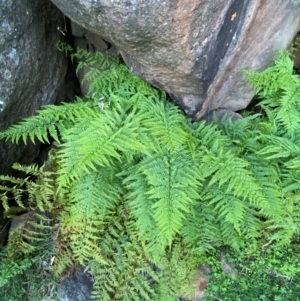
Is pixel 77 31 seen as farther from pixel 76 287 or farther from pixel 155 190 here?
pixel 76 287

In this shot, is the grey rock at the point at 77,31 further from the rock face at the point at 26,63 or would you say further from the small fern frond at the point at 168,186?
the small fern frond at the point at 168,186

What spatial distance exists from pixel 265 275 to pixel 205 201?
33.3 inches

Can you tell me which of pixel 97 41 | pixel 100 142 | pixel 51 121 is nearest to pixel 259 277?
pixel 100 142

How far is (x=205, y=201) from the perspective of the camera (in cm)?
346

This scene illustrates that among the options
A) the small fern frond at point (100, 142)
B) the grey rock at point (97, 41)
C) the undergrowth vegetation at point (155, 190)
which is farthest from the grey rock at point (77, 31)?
the small fern frond at point (100, 142)

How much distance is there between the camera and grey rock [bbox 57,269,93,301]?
11.6ft

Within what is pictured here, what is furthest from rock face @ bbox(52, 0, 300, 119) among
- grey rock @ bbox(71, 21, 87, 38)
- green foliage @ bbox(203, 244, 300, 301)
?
green foliage @ bbox(203, 244, 300, 301)

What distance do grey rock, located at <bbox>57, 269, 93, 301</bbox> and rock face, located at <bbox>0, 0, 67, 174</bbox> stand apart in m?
1.16

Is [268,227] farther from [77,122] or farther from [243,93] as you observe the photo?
[77,122]

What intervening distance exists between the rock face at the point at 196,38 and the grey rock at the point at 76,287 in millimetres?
1792

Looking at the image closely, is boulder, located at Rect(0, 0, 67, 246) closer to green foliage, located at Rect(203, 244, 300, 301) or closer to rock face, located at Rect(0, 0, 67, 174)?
rock face, located at Rect(0, 0, 67, 174)

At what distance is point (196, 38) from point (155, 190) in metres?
1.21

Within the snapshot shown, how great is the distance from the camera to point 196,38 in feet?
9.64

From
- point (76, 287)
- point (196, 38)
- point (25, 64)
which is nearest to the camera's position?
point (196, 38)
